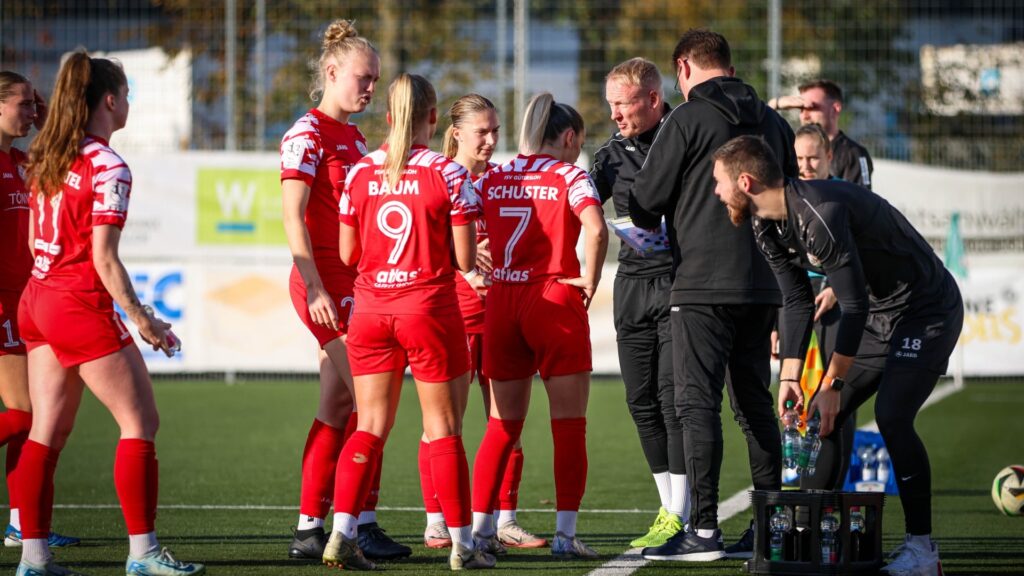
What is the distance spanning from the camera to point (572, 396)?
6.17 meters

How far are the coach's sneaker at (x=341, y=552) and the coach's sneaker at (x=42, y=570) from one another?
38.2 inches

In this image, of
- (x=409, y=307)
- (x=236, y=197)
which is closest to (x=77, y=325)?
(x=409, y=307)

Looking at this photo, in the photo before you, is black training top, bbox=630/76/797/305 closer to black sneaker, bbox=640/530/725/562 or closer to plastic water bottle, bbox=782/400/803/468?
plastic water bottle, bbox=782/400/803/468

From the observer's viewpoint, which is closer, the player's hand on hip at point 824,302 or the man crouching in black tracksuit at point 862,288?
the man crouching in black tracksuit at point 862,288

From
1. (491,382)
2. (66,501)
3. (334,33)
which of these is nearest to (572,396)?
(491,382)

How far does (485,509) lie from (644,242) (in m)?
1.45

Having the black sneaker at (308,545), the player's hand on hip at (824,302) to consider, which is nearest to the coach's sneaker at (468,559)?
the black sneaker at (308,545)

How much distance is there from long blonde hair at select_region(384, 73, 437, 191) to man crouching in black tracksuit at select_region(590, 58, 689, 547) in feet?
3.61

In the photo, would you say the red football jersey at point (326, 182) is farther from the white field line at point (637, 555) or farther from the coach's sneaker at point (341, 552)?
the white field line at point (637, 555)

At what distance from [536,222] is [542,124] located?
1.50 feet

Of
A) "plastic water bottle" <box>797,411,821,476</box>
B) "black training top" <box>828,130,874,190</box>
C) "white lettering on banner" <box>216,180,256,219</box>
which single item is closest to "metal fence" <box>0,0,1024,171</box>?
"white lettering on banner" <box>216,180,256,219</box>

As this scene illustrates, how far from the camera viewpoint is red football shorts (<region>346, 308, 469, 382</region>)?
5598mm

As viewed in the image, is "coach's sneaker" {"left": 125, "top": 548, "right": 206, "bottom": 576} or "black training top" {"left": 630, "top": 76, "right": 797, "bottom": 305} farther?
"black training top" {"left": 630, "top": 76, "right": 797, "bottom": 305}

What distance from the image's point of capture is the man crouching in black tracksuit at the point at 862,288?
17.5ft
